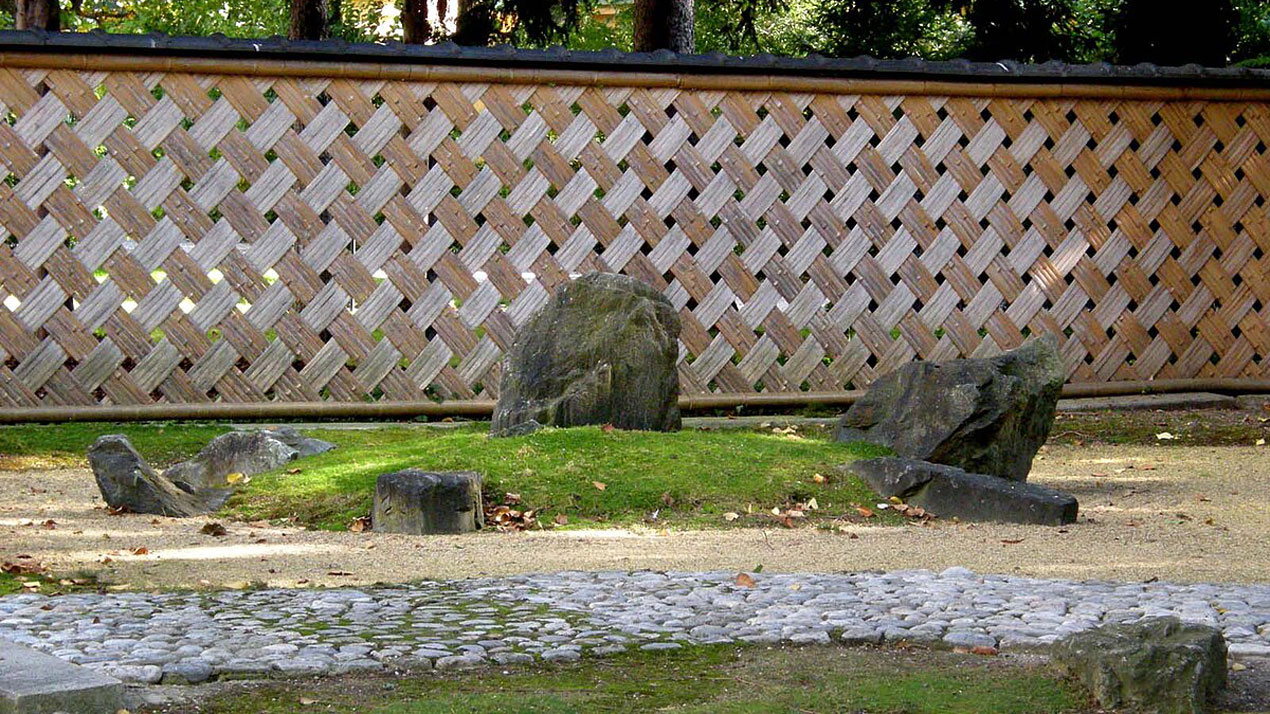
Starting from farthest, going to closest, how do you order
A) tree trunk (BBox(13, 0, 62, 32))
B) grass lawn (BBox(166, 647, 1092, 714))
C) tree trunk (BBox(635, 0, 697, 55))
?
tree trunk (BBox(13, 0, 62, 32)), tree trunk (BBox(635, 0, 697, 55)), grass lawn (BBox(166, 647, 1092, 714))

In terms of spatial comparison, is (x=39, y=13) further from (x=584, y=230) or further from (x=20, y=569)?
(x=20, y=569)

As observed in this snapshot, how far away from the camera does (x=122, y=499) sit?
587 centimetres

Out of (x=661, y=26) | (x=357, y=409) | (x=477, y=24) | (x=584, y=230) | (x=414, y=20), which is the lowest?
(x=357, y=409)

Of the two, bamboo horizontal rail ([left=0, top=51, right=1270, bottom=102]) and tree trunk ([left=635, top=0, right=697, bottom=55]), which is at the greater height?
tree trunk ([left=635, top=0, right=697, bottom=55])

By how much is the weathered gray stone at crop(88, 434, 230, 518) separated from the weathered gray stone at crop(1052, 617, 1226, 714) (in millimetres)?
3724

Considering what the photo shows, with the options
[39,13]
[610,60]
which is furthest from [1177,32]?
[39,13]

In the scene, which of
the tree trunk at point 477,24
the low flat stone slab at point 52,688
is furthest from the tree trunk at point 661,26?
the low flat stone slab at point 52,688

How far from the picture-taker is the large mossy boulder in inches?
271

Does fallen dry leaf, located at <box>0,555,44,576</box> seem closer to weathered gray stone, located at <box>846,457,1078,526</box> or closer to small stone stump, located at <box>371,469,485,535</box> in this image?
small stone stump, located at <box>371,469,485,535</box>

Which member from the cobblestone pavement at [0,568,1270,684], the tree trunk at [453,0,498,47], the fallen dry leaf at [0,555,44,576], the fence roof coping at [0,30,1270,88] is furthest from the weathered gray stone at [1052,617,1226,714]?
the tree trunk at [453,0,498,47]

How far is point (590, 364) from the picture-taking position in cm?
691

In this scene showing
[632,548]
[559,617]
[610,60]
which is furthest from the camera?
[610,60]

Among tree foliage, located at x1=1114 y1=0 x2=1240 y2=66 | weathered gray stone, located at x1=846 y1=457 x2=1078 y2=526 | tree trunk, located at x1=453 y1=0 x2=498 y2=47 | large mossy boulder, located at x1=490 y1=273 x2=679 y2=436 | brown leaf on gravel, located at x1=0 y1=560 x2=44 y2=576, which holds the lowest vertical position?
weathered gray stone, located at x1=846 y1=457 x2=1078 y2=526

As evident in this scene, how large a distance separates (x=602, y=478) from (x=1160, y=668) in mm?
3145
